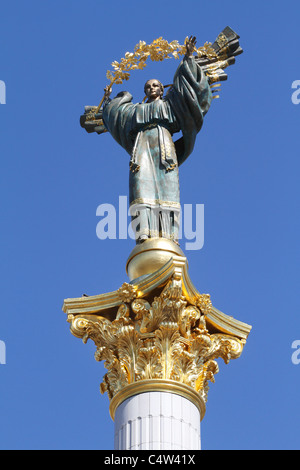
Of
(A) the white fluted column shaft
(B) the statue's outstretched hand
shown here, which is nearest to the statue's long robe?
(B) the statue's outstretched hand

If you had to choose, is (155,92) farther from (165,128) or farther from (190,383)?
(190,383)

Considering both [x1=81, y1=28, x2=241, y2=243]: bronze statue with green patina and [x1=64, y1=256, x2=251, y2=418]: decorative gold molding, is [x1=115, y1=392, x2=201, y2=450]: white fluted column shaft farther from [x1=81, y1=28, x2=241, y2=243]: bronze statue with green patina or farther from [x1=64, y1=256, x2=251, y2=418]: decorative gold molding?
[x1=81, y1=28, x2=241, y2=243]: bronze statue with green patina

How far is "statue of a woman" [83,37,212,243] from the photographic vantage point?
25531 millimetres

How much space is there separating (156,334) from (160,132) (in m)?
5.94

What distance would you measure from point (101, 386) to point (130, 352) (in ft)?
3.61

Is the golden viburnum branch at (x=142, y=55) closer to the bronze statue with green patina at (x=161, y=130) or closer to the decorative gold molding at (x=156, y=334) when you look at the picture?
the bronze statue with green patina at (x=161, y=130)

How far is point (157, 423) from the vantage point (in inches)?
856

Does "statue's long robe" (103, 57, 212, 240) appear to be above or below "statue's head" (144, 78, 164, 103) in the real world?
below

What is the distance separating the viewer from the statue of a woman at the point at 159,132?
83.8 ft

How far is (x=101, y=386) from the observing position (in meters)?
23.5

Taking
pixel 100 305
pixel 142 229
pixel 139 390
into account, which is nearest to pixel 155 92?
pixel 142 229

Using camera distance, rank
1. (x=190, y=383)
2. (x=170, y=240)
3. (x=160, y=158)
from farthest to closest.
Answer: (x=160, y=158) → (x=170, y=240) → (x=190, y=383)

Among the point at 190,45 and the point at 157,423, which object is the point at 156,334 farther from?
the point at 190,45

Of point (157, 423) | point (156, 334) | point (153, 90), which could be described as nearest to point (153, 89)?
point (153, 90)
